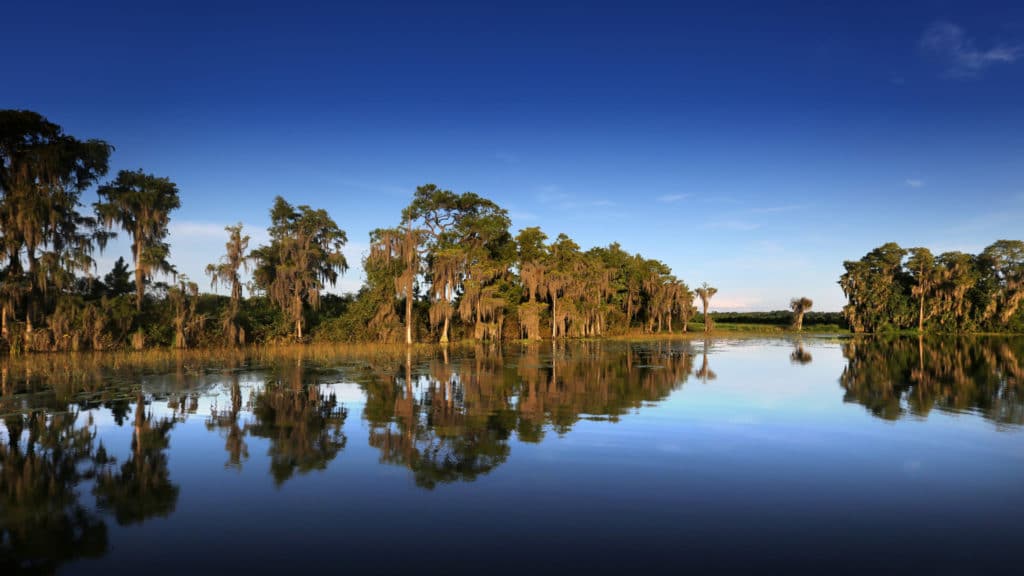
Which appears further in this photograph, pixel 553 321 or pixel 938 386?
pixel 553 321

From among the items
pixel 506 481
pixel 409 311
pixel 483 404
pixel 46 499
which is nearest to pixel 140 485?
pixel 46 499

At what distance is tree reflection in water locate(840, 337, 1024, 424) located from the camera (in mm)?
14797

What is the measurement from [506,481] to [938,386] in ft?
63.3

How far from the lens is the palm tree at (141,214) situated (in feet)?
111

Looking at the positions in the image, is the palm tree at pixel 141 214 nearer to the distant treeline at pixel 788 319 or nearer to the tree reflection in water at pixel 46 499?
the tree reflection in water at pixel 46 499

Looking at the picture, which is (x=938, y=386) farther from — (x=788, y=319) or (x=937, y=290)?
(x=788, y=319)

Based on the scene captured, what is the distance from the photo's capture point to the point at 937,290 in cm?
6944

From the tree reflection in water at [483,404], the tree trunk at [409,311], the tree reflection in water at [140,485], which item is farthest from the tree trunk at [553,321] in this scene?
the tree reflection in water at [140,485]

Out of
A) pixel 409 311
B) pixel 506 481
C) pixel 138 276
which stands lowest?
pixel 506 481

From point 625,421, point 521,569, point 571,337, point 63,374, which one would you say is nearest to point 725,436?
point 625,421

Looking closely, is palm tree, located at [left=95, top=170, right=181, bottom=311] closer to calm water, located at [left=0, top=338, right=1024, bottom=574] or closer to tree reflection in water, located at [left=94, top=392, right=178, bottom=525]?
calm water, located at [left=0, top=338, right=1024, bottom=574]

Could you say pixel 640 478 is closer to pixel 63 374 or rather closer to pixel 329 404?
pixel 329 404

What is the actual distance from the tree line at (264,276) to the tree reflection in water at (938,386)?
1158 inches

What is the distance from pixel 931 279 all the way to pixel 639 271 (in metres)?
38.1
